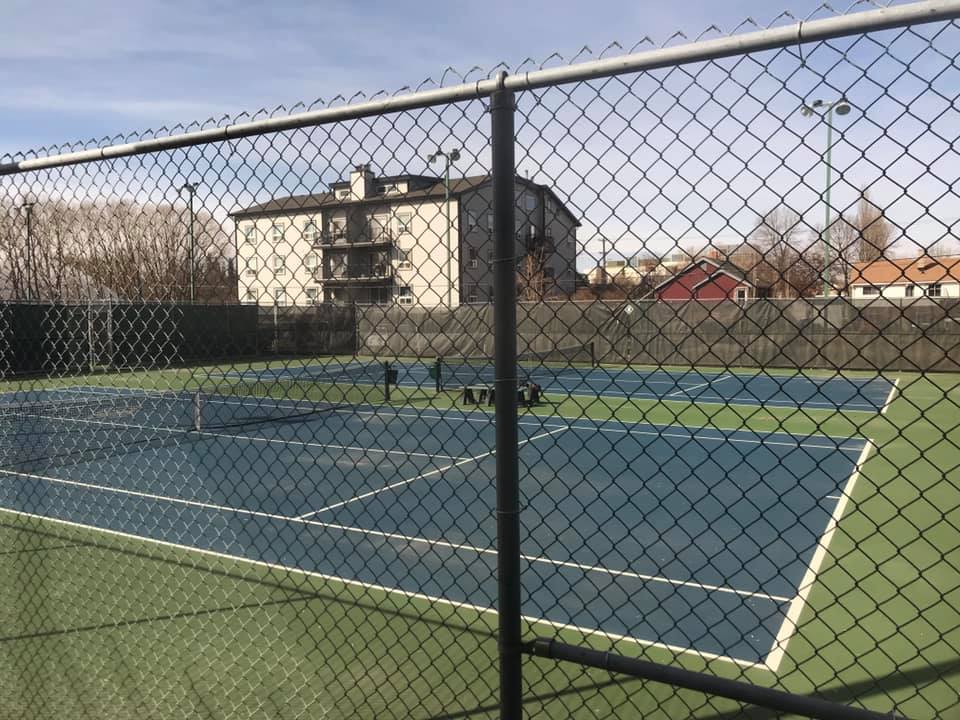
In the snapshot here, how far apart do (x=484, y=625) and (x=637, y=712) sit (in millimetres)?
1291

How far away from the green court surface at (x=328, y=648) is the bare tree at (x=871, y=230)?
33.1 inches

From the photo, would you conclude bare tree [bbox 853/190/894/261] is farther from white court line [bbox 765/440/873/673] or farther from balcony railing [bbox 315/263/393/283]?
balcony railing [bbox 315/263/393/283]

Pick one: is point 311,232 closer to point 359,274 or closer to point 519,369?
point 359,274

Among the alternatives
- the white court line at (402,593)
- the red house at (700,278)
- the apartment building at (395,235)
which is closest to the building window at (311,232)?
the apartment building at (395,235)

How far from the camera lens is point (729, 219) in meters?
1.88

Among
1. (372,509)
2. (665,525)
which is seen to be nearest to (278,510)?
(372,509)

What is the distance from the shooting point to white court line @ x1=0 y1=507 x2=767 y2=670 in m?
4.28

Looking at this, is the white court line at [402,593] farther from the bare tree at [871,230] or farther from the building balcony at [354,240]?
the bare tree at [871,230]

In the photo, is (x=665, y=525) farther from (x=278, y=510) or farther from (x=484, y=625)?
(x=278, y=510)

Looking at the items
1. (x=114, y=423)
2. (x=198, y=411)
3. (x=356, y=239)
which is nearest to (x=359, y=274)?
(x=356, y=239)

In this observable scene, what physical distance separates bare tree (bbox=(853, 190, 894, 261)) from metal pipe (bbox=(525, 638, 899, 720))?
1.07m

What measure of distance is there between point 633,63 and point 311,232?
72.1 inches

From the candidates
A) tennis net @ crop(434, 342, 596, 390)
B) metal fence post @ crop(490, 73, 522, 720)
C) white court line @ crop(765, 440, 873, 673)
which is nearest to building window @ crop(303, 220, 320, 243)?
metal fence post @ crop(490, 73, 522, 720)

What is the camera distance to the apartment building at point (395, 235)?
2279 mm
